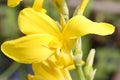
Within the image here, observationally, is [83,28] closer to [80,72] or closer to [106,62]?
[80,72]

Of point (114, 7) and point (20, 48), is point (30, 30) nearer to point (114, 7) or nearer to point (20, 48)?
point (20, 48)

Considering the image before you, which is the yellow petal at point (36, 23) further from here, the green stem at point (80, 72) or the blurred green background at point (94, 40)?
the blurred green background at point (94, 40)

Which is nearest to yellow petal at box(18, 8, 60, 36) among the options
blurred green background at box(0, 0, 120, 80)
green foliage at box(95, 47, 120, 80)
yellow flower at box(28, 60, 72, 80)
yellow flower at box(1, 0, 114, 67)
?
yellow flower at box(1, 0, 114, 67)

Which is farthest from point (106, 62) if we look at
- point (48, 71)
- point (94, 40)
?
point (48, 71)

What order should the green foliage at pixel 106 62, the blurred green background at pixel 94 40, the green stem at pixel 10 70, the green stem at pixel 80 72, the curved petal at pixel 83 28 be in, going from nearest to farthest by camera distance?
the curved petal at pixel 83 28
the green stem at pixel 80 72
the green stem at pixel 10 70
the blurred green background at pixel 94 40
the green foliage at pixel 106 62

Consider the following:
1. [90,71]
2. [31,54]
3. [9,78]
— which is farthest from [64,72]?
[9,78]

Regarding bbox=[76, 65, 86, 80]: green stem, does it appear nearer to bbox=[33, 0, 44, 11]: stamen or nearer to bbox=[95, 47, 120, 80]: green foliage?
bbox=[33, 0, 44, 11]: stamen

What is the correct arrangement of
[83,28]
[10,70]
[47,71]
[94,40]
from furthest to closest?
[94,40], [10,70], [47,71], [83,28]

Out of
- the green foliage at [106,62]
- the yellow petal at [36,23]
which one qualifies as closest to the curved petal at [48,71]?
the yellow petal at [36,23]
